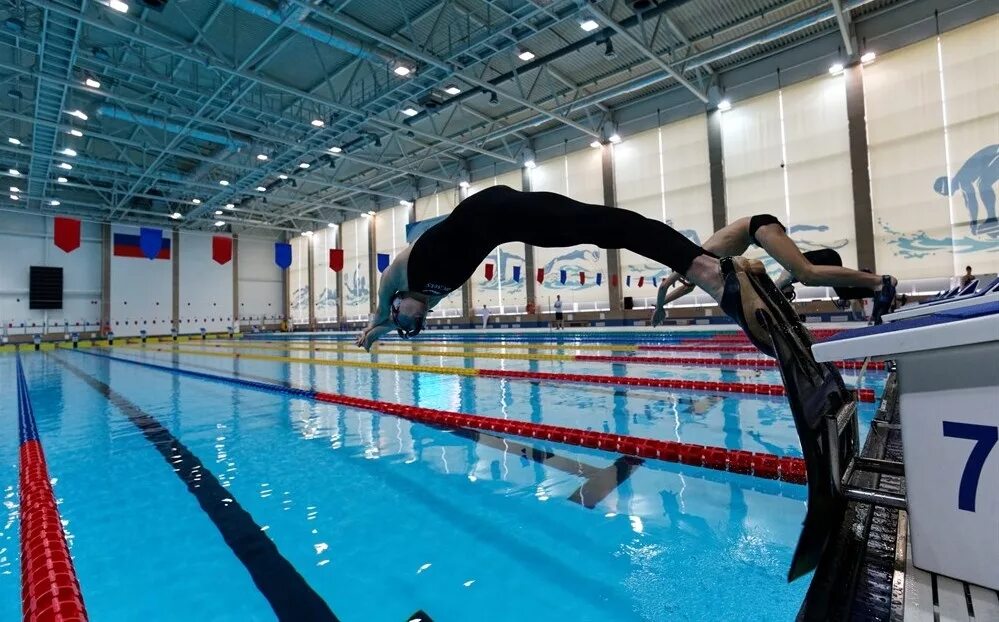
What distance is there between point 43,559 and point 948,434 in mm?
2852

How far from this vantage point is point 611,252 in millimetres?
16938

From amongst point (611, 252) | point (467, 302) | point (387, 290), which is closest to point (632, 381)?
point (387, 290)

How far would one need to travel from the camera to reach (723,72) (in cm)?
1451

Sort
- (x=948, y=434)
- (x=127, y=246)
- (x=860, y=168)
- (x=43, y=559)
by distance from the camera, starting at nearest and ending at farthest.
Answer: (x=948, y=434) < (x=43, y=559) < (x=860, y=168) < (x=127, y=246)

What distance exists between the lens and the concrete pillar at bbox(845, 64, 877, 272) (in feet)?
40.4

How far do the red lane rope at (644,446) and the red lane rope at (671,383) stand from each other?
6.46ft

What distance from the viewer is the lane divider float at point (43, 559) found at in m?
1.45

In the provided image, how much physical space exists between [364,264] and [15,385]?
18.6 m

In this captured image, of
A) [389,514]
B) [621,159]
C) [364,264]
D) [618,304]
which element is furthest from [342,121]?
[389,514]

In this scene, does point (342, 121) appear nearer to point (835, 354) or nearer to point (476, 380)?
point (476, 380)

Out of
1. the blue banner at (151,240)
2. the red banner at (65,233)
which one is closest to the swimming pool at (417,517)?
the blue banner at (151,240)

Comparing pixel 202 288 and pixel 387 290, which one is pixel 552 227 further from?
pixel 202 288

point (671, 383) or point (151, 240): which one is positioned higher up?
point (151, 240)

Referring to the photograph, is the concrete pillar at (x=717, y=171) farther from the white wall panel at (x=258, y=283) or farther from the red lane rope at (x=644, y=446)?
the white wall panel at (x=258, y=283)
